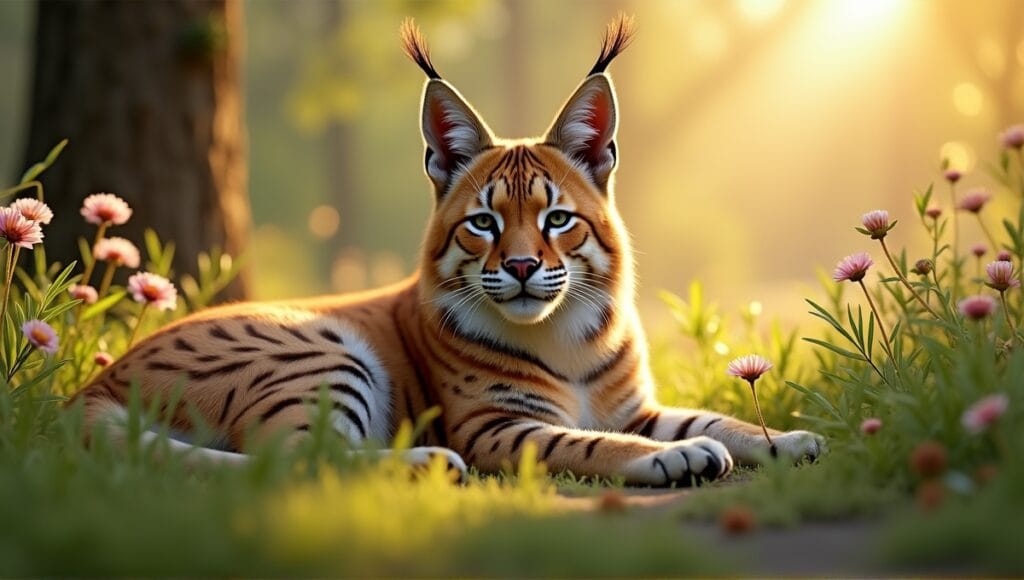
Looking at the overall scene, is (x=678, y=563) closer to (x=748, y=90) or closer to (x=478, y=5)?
(x=478, y=5)

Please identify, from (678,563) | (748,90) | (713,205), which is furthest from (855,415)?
(748,90)

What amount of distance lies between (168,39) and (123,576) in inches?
215

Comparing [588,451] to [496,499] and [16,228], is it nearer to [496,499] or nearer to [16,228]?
[496,499]

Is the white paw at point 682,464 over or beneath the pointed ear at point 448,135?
beneath

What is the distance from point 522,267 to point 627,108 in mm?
25116

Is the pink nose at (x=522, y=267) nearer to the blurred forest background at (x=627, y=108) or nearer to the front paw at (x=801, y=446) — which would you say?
the front paw at (x=801, y=446)

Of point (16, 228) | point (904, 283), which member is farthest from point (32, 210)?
point (904, 283)

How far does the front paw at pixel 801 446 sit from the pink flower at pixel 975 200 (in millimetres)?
1307

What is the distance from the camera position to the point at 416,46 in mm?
4629

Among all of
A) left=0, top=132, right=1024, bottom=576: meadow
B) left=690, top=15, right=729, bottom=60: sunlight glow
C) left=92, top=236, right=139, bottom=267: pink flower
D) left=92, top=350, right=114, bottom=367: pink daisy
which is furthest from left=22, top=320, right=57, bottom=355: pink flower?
left=690, top=15, right=729, bottom=60: sunlight glow

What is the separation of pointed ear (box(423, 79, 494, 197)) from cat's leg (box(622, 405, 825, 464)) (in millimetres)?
1399

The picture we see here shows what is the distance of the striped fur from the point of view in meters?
4.18

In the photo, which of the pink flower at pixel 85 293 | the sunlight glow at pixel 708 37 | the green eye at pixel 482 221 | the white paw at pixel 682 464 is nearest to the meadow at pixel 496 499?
the white paw at pixel 682 464

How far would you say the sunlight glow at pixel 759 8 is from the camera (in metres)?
28.7
